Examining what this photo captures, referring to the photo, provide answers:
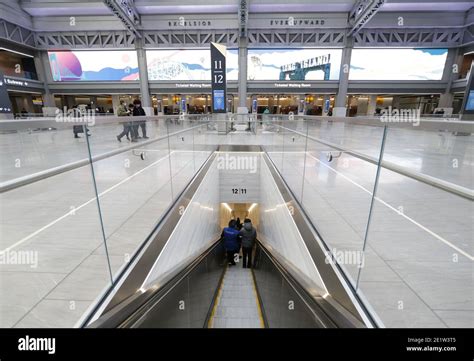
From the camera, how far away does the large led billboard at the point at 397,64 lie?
18891 millimetres

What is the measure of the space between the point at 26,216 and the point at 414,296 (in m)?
4.73

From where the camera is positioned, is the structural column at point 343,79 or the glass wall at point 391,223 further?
the structural column at point 343,79

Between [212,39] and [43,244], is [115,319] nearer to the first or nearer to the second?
[43,244]

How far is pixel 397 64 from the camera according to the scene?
755 inches

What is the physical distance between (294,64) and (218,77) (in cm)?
971

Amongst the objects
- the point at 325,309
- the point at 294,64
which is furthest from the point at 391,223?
the point at 294,64

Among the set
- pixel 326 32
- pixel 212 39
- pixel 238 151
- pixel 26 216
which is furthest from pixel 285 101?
pixel 26 216

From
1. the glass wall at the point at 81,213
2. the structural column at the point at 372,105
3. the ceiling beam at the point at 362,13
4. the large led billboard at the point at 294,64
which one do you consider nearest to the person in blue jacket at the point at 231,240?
the glass wall at the point at 81,213

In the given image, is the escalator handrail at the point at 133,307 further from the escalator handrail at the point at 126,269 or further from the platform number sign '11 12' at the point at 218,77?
the platform number sign '11 12' at the point at 218,77

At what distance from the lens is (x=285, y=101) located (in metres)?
23.8

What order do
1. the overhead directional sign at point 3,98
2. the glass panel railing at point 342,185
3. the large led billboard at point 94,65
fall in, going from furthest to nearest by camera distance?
the large led billboard at point 94,65
the overhead directional sign at point 3,98
the glass panel railing at point 342,185

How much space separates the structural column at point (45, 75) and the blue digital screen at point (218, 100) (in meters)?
17.2

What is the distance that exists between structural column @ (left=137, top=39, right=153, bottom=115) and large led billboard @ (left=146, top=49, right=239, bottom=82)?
343mm

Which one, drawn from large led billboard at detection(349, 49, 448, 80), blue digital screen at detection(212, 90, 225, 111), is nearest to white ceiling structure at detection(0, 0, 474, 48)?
large led billboard at detection(349, 49, 448, 80)
